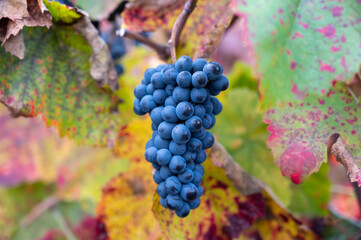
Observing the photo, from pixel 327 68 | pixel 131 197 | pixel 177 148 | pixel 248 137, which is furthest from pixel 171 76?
pixel 248 137

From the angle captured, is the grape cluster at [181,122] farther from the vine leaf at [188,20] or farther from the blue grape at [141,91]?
the vine leaf at [188,20]

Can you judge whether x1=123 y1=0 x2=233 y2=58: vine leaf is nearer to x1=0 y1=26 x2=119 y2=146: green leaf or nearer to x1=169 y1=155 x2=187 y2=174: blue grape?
x1=0 y1=26 x2=119 y2=146: green leaf

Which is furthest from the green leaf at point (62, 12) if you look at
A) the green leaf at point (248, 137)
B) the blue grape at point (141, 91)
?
the green leaf at point (248, 137)

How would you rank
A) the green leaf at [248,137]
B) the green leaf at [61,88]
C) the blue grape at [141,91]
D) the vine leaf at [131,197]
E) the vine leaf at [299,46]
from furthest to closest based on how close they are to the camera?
the green leaf at [248,137], the vine leaf at [131,197], the green leaf at [61,88], the blue grape at [141,91], the vine leaf at [299,46]

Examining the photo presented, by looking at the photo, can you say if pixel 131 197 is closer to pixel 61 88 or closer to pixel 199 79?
pixel 61 88

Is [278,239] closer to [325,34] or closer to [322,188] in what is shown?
[322,188]

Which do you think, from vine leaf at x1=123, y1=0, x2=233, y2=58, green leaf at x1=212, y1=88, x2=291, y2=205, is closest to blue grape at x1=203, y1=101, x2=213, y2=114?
vine leaf at x1=123, y1=0, x2=233, y2=58
